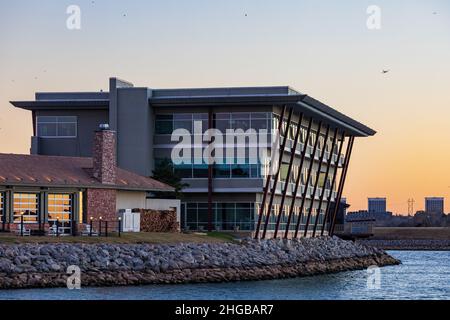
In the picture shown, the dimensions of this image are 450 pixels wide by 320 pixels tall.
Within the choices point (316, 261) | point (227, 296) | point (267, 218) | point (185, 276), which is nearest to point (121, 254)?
point (185, 276)

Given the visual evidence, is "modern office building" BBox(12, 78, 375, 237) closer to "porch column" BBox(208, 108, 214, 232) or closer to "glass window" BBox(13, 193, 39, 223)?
"porch column" BBox(208, 108, 214, 232)

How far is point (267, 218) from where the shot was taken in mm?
89938

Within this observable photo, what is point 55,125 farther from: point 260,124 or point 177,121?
point 260,124

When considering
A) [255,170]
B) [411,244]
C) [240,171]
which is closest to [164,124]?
[240,171]

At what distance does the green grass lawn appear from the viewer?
58.7 metres

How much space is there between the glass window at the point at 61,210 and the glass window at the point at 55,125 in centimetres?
2763

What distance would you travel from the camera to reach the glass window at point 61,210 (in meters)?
67.5

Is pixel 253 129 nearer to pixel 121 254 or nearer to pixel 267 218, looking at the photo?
pixel 267 218

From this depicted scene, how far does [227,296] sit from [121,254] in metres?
8.00

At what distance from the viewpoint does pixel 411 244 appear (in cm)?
18162

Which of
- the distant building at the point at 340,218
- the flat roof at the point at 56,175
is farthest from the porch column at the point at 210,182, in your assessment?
the distant building at the point at 340,218

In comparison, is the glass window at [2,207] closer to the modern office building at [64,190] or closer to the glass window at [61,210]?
the modern office building at [64,190]

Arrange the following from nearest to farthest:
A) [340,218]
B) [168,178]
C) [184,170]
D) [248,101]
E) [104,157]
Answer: [104,157] → [168,178] → [248,101] → [184,170] → [340,218]

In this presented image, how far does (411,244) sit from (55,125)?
9617 centimetres
